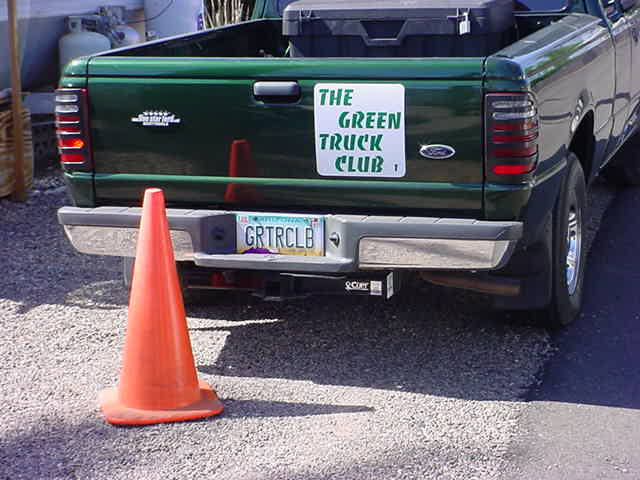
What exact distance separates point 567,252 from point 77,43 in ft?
18.2

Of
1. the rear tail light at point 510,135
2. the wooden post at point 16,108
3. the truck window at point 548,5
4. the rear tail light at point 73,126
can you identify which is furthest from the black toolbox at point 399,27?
the wooden post at point 16,108

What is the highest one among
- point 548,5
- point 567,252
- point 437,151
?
point 548,5

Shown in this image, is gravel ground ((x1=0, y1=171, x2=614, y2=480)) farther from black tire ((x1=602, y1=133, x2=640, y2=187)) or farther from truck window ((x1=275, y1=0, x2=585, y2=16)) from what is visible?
black tire ((x1=602, y1=133, x2=640, y2=187))

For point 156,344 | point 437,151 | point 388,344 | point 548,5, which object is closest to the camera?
point 156,344

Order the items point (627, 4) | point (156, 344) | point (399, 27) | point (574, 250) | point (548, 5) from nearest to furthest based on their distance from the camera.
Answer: point (156, 344)
point (574, 250)
point (399, 27)
point (548, 5)
point (627, 4)

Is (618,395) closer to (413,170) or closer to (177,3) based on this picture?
(413,170)

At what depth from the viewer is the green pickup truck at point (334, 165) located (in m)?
4.42

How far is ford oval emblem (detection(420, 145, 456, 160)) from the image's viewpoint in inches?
175

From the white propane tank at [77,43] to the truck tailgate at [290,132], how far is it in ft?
15.7

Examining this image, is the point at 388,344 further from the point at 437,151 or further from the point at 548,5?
the point at 548,5

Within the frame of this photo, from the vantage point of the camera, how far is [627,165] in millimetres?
8453

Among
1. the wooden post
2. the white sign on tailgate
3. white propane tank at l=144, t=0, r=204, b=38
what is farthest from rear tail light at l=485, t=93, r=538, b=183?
white propane tank at l=144, t=0, r=204, b=38

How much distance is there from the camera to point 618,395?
4.61 metres

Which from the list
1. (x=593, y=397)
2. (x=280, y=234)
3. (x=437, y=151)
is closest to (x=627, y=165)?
(x=593, y=397)
